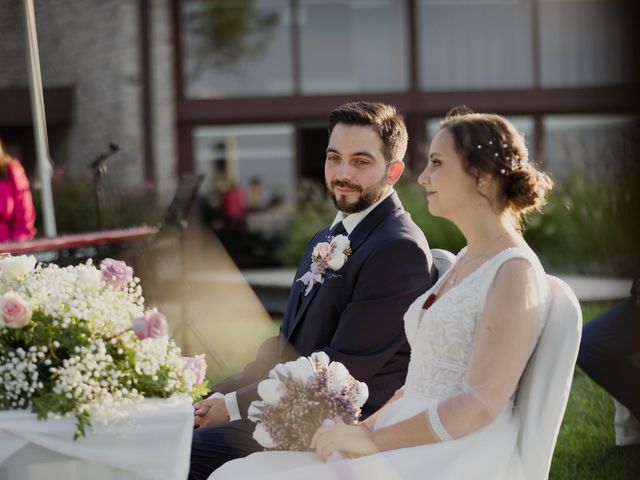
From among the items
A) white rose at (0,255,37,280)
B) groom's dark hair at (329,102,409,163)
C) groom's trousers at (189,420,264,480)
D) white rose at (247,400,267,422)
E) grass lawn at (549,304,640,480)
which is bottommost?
grass lawn at (549,304,640,480)

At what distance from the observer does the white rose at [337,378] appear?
9.23 feet

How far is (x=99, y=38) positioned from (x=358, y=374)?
51.3 ft

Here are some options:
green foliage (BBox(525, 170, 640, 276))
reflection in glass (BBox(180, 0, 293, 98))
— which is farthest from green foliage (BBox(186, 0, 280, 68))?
green foliage (BBox(525, 170, 640, 276))

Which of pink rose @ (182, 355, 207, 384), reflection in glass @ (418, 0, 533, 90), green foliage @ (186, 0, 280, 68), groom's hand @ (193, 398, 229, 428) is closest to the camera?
pink rose @ (182, 355, 207, 384)

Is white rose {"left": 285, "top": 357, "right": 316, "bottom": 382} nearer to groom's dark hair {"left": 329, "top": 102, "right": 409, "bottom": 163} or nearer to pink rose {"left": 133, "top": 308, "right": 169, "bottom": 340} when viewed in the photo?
pink rose {"left": 133, "top": 308, "right": 169, "bottom": 340}

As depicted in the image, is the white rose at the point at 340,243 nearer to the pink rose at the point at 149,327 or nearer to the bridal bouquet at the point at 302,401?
the bridal bouquet at the point at 302,401

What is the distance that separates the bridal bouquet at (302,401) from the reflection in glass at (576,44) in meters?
16.5

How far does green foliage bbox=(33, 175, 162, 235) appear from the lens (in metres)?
14.6

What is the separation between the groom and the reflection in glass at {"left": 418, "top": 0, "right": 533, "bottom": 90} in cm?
1484

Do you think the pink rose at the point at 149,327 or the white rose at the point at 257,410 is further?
the white rose at the point at 257,410

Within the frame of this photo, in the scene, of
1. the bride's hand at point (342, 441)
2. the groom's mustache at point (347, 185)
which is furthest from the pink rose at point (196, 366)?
the groom's mustache at point (347, 185)

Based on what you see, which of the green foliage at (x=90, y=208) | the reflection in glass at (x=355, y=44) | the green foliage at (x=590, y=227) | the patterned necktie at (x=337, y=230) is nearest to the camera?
the patterned necktie at (x=337, y=230)

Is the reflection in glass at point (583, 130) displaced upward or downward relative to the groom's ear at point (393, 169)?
downward

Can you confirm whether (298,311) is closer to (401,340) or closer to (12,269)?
(401,340)
